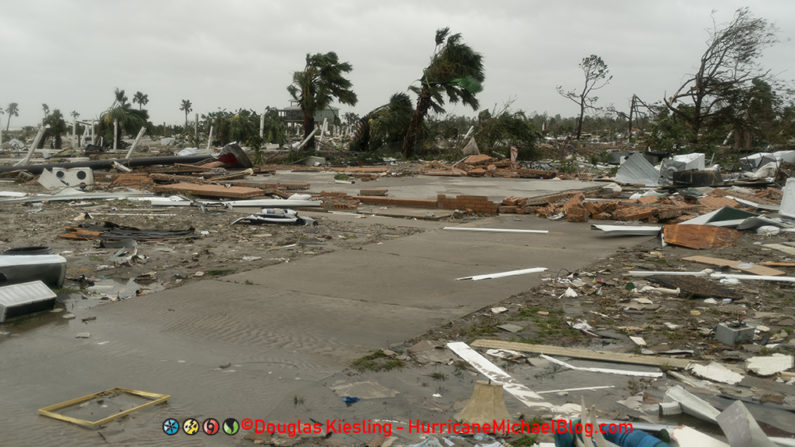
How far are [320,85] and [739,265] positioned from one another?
81.8ft

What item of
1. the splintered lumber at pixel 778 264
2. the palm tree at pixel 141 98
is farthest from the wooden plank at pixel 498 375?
the palm tree at pixel 141 98

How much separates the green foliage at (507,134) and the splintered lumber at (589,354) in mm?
22700

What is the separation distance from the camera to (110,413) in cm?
261

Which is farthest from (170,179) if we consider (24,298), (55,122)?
(55,122)

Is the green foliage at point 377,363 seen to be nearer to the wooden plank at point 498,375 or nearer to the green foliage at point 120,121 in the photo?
the wooden plank at point 498,375

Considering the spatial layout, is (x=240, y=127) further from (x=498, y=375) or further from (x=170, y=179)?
(x=498, y=375)

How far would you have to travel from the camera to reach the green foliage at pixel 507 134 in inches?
1001

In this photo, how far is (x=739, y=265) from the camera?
18.6 feet

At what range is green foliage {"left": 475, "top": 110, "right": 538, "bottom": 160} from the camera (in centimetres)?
2542

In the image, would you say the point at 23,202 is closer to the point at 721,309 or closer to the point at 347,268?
the point at 347,268

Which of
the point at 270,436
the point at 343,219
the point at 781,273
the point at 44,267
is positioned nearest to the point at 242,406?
the point at 270,436

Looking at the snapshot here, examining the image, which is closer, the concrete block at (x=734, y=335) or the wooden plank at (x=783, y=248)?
the concrete block at (x=734, y=335)

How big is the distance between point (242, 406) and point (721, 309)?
3615mm

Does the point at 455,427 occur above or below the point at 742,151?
below
